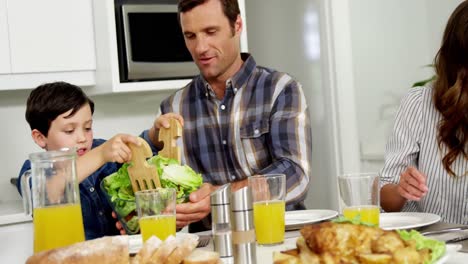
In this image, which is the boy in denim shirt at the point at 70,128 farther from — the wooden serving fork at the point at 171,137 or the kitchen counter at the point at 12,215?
the kitchen counter at the point at 12,215

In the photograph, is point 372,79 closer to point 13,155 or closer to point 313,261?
point 13,155

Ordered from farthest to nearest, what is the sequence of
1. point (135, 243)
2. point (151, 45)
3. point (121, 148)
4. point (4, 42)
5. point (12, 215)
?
point (151, 45) → point (4, 42) → point (12, 215) → point (121, 148) → point (135, 243)

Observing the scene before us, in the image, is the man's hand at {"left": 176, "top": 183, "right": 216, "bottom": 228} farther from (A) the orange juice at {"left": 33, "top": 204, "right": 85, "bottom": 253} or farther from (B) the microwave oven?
(B) the microwave oven

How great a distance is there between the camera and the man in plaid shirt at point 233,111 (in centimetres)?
236

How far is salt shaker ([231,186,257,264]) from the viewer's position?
142 centimetres

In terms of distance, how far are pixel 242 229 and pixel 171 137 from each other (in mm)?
586

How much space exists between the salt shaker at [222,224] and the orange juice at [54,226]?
293mm

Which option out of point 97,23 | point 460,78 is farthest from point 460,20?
point 97,23

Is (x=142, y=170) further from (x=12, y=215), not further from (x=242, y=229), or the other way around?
(x=12, y=215)

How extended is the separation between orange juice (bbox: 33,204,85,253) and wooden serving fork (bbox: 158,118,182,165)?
0.46m

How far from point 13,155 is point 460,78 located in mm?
2271

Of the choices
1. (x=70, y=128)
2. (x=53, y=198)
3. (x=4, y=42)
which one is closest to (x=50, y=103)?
(x=70, y=128)

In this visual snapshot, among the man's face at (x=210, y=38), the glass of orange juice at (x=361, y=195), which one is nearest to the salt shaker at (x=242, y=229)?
the glass of orange juice at (x=361, y=195)

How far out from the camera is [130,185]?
73.2 inches
